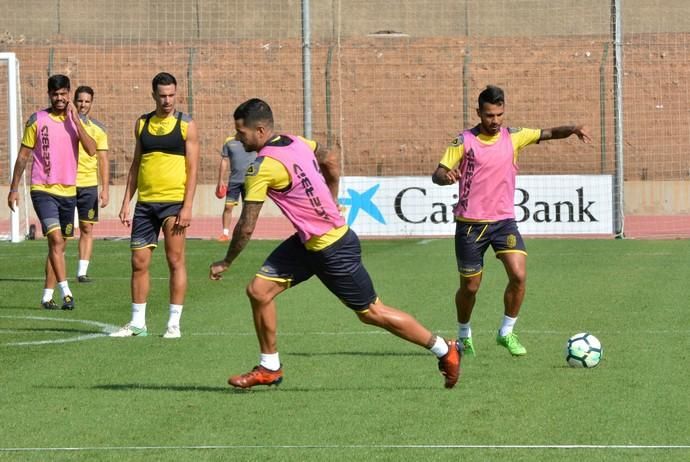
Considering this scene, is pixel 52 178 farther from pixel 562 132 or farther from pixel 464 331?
pixel 562 132

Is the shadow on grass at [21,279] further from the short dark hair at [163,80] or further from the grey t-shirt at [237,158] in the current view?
the short dark hair at [163,80]

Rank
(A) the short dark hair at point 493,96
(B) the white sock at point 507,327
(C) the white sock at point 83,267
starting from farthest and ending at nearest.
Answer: (C) the white sock at point 83,267, (B) the white sock at point 507,327, (A) the short dark hair at point 493,96

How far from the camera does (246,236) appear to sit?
8.37 m

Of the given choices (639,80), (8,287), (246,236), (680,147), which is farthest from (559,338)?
(639,80)

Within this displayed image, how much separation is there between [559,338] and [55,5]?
108 feet

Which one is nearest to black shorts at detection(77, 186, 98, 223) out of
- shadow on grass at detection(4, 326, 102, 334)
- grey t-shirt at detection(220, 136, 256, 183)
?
shadow on grass at detection(4, 326, 102, 334)

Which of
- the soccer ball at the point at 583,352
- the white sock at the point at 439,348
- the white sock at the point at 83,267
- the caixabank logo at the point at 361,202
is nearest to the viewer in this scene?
the white sock at the point at 439,348

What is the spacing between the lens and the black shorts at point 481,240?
10438 millimetres

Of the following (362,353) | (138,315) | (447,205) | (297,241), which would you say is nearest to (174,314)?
(138,315)

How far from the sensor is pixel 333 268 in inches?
337

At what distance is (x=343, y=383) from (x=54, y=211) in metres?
5.74

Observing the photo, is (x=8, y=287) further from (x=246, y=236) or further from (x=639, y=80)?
(x=639, y=80)

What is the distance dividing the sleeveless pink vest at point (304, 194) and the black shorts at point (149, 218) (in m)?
3.05

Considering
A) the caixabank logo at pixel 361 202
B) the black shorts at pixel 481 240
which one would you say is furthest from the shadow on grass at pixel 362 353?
the caixabank logo at pixel 361 202
